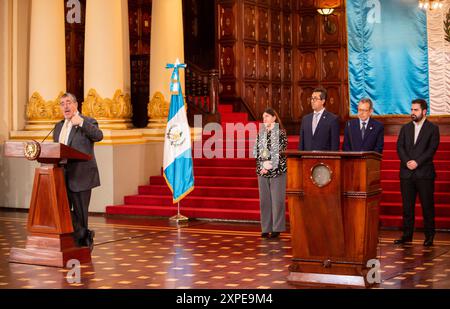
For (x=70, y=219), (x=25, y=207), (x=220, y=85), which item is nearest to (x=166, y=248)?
(x=70, y=219)

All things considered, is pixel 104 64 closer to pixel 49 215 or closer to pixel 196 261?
pixel 49 215

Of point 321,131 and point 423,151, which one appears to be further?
point 423,151

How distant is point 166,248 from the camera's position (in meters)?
9.35

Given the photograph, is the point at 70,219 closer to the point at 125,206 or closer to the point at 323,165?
the point at 323,165

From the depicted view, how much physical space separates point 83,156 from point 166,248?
175cm

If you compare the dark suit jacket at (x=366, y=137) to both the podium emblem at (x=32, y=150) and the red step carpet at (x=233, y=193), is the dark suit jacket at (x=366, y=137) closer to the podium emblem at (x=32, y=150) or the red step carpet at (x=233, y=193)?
the red step carpet at (x=233, y=193)

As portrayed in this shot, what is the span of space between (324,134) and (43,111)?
5.90 metres

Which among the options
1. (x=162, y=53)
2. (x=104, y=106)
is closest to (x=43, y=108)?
(x=104, y=106)

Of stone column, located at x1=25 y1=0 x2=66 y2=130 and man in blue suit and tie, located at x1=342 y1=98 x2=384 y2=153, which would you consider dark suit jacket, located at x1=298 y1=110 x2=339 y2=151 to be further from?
stone column, located at x1=25 y1=0 x2=66 y2=130

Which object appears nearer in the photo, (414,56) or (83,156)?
(83,156)

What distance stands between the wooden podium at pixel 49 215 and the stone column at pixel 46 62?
17.9 ft

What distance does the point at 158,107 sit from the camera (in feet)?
46.4

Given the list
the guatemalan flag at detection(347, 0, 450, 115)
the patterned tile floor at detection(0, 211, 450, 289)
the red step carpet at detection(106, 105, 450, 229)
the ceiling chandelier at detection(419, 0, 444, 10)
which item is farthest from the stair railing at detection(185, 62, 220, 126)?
the patterned tile floor at detection(0, 211, 450, 289)

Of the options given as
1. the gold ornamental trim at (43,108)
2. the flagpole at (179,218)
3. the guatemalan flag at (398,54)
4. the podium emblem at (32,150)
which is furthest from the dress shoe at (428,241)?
the gold ornamental trim at (43,108)
